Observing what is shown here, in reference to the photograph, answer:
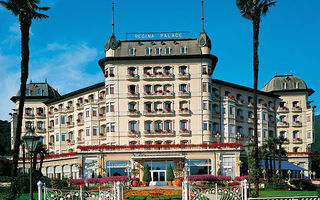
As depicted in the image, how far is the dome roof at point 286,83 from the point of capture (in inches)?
3061

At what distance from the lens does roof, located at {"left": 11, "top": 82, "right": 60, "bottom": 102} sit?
80.2 metres

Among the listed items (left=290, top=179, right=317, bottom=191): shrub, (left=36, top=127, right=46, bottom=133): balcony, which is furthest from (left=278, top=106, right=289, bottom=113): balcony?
(left=36, top=127, right=46, bottom=133): balcony

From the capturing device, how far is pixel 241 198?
27.0 metres

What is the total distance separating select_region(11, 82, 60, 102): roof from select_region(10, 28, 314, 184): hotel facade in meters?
5.85

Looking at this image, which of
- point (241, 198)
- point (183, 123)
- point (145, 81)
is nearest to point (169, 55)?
point (145, 81)

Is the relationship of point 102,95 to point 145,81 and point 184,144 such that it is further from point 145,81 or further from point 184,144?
point 184,144

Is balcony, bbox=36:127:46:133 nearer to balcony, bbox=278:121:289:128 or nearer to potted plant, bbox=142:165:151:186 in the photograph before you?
potted plant, bbox=142:165:151:186

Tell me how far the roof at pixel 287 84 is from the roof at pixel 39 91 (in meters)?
40.9

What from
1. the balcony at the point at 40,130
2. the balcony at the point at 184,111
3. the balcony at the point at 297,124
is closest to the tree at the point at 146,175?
the balcony at the point at 184,111

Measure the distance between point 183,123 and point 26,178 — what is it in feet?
89.3

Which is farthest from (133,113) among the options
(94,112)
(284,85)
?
(284,85)

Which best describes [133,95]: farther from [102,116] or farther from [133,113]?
[102,116]

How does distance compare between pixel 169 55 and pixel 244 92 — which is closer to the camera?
pixel 169 55

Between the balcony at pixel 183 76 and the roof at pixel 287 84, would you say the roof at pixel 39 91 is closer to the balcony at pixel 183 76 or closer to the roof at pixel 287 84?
the balcony at pixel 183 76
